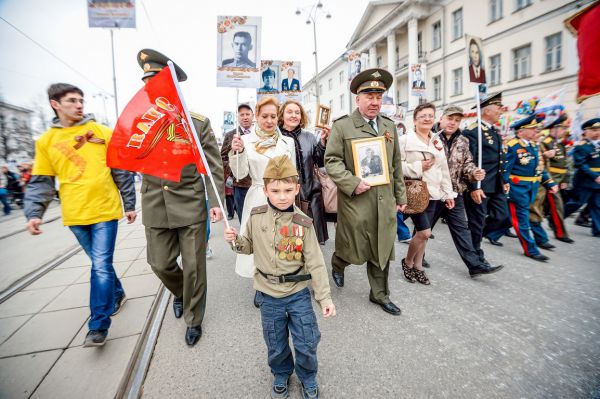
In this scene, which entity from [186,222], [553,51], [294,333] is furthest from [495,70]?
[294,333]

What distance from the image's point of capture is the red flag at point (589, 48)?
1.53 metres

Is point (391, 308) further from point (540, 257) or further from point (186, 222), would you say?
point (540, 257)

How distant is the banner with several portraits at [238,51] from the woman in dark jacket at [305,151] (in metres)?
0.67

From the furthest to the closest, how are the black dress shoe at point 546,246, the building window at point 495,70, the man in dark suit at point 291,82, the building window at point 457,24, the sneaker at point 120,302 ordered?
the building window at point 457,24
the building window at point 495,70
the man in dark suit at point 291,82
the black dress shoe at point 546,246
the sneaker at point 120,302

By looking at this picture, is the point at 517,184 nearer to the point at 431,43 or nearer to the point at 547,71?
the point at 547,71

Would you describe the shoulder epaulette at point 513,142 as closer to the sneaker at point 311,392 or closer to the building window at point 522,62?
the sneaker at point 311,392

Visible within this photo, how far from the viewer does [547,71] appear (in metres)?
14.2

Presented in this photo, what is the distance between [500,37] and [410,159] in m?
19.5

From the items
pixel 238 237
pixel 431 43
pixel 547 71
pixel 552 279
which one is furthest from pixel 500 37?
pixel 238 237

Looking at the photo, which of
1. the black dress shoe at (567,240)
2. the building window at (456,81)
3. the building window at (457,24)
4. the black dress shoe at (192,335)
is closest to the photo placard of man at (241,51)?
the black dress shoe at (192,335)

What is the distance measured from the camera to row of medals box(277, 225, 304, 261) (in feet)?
5.89

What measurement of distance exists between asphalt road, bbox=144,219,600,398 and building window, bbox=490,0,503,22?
19986 mm

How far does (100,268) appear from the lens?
92.7 inches

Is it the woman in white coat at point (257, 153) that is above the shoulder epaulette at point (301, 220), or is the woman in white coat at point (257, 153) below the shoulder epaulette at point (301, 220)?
above
